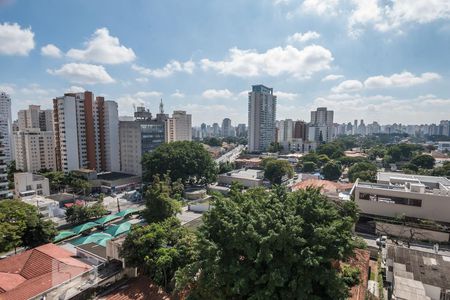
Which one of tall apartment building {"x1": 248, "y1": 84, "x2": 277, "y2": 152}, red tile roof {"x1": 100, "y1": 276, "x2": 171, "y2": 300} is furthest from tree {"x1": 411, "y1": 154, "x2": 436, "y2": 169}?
red tile roof {"x1": 100, "y1": 276, "x2": 171, "y2": 300}

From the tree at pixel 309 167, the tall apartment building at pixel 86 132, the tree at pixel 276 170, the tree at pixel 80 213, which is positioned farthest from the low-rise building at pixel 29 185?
the tree at pixel 309 167

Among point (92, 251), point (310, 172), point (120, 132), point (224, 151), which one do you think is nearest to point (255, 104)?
point (224, 151)

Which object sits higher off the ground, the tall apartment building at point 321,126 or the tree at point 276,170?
the tall apartment building at point 321,126

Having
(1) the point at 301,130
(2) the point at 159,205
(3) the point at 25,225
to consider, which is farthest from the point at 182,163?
(1) the point at 301,130

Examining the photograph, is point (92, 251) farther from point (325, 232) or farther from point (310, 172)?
point (310, 172)

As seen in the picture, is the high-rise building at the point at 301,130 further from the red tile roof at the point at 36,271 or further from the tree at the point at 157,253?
the red tile roof at the point at 36,271

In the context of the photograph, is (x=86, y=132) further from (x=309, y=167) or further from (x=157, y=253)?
(x=309, y=167)
